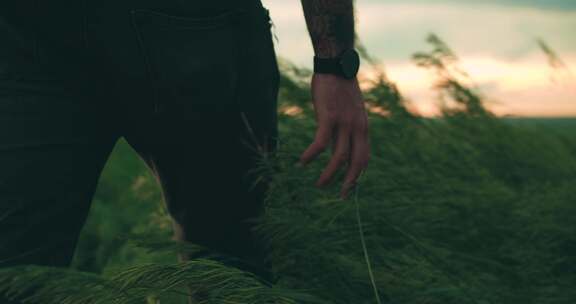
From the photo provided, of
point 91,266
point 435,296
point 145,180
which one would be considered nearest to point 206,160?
point 435,296

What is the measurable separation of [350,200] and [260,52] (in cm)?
36

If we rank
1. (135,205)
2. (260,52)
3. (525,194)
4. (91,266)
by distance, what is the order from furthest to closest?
(135,205), (91,266), (525,194), (260,52)

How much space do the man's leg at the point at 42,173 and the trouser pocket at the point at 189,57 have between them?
0.14 meters

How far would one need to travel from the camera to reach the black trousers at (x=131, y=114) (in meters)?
1.22

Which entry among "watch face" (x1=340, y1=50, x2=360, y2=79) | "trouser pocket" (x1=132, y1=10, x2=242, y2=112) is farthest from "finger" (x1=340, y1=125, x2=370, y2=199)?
"trouser pocket" (x1=132, y1=10, x2=242, y2=112)

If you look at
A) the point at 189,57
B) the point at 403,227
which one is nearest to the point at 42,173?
the point at 189,57

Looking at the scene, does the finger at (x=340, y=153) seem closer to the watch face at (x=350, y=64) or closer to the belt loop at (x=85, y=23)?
the watch face at (x=350, y=64)

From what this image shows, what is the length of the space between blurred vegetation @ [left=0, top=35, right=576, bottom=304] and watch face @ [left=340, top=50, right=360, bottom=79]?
0.75 feet

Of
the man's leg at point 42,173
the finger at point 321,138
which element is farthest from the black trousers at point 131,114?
the finger at point 321,138

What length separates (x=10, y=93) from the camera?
1.22 meters

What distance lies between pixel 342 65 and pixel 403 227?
465mm

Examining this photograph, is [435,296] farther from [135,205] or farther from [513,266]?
[135,205]

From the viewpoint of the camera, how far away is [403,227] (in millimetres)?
1686

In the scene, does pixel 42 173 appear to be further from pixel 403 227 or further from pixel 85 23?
pixel 403 227
